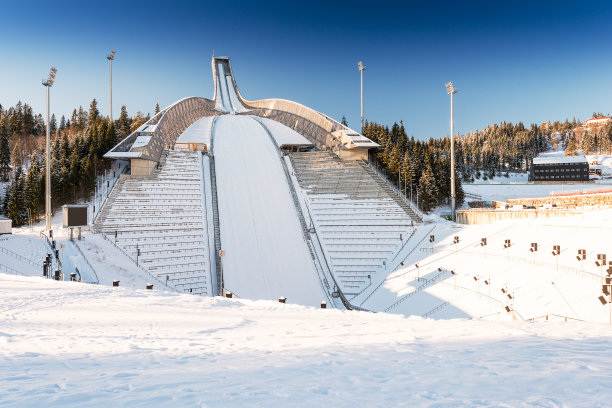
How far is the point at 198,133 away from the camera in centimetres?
4475

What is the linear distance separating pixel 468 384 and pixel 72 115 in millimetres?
84022

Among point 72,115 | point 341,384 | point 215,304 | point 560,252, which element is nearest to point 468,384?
point 341,384

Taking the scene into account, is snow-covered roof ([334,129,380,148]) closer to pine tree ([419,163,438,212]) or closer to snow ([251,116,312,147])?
snow ([251,116,312,147])

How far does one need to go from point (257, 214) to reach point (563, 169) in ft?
187

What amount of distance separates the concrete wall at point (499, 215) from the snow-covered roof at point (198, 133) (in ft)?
79.4

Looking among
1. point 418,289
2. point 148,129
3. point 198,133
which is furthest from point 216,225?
point 198,133

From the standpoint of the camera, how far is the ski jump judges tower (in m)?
22.3

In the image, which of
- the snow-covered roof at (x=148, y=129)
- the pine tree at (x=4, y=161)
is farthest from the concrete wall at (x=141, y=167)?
the pine tree at (x=4, y=161)

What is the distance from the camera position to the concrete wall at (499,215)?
72.6ft

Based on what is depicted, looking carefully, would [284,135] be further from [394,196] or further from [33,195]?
[33,195]

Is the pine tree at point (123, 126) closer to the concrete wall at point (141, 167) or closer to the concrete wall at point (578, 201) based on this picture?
the concrete wall at point (141, 167)

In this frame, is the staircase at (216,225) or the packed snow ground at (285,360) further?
the staircase at (216,225)

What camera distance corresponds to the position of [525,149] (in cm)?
11475

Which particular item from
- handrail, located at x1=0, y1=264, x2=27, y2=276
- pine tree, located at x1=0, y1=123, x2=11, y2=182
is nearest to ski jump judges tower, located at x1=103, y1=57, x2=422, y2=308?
handrail, located at x1=0, y1=264, x2=27, y2=276
